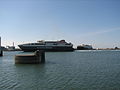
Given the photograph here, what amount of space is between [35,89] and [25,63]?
59.7 ft

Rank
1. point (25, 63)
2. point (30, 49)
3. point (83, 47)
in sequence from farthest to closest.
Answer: point (83, 47)
point (30, 49)
point (25, 63)

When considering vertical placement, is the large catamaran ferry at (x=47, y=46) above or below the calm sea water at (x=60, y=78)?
above

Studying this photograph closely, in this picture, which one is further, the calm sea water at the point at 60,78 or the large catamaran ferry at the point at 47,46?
the large catamaran ferry at the point at 47,46

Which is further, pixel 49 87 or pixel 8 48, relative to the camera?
pixel 8 48

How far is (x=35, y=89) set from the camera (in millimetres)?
11156

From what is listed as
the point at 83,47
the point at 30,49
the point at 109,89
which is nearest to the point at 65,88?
the point at 109,89

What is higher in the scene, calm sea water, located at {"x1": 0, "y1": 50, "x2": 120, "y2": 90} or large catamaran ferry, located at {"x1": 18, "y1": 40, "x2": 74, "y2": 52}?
large catamaran ferry, located at {"x1": 18, "y1": 40, "x2": 74, "y2": 52}

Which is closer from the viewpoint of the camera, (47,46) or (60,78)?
(60,78)

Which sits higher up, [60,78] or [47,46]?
[47,46]

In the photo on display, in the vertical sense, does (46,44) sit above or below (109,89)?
above

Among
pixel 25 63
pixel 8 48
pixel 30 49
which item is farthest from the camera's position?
pixel 8 48

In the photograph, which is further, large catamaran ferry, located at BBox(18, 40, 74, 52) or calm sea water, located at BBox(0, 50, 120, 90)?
large catamaran ferry, located at BBox(18, 40, 74, 52)

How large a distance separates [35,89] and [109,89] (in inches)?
223

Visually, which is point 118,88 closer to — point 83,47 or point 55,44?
point 55,44
